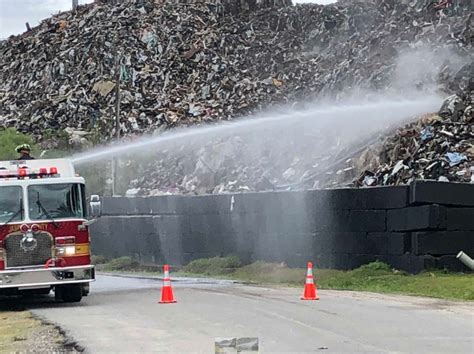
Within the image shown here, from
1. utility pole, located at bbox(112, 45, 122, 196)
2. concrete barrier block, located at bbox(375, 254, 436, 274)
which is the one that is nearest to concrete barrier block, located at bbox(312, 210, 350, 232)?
concrete barrier block, located at bbox(375, 254, 436, 274)

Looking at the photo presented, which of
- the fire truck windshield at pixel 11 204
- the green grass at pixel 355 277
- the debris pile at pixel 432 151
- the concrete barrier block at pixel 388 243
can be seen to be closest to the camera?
the fire truck windshield at pixel 11 204

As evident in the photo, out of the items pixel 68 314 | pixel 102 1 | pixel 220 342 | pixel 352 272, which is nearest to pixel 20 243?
pixel 68 314

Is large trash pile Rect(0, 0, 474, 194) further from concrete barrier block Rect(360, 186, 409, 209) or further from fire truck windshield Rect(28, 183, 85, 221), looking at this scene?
fire truck windshield Rect(28, 183, 85, 221)

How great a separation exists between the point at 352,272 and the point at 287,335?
843 cm

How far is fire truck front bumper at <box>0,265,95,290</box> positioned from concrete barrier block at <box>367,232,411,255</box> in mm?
6632

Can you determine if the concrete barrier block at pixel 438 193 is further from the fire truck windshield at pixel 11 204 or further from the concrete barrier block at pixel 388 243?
the fire truck windshield at pixel 11 204

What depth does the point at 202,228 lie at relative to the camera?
26.5 meters

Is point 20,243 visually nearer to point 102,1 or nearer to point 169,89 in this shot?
point 169,89

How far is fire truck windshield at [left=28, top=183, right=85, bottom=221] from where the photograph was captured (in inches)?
645

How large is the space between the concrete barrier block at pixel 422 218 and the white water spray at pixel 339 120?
909 cm

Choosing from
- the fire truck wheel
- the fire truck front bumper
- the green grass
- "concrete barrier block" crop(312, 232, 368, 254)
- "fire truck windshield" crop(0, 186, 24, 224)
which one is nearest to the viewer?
the fire truck front bumper

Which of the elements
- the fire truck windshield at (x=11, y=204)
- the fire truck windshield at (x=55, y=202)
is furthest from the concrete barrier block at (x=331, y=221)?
the fire truck windshield at (x=11, y=204)

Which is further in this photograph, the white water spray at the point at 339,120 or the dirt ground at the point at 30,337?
the white water spray at the point at 339,120

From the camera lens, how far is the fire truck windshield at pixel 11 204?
53.2ft
